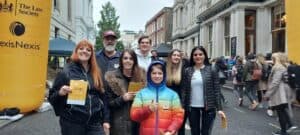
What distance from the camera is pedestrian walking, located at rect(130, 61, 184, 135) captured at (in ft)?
14.0

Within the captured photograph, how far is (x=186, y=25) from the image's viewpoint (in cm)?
5309

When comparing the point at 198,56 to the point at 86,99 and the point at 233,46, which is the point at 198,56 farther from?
the point at 233,46

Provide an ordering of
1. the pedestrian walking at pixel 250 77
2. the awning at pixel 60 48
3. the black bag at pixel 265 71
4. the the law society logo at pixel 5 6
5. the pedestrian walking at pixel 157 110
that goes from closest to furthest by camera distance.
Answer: the pedestrian walking at pixel 157 110, the the law society logo at pixel 5 6, the black bag at pixel 265 71, the pedestrian walking at pixel 250 77, the awning at pixel 60 48

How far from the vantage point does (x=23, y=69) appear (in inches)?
358

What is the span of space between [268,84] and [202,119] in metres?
4.10

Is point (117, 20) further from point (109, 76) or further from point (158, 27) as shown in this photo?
point (109, 76)

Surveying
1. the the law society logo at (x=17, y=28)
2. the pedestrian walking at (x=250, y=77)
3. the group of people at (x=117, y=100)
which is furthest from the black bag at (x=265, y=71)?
the group of people at (x=117, y=100)

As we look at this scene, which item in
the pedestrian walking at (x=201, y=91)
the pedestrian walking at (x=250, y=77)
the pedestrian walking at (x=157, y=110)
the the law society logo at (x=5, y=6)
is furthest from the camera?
the pedestrian walking at (x=250, y=77)

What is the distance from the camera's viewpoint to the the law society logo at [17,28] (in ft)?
28.8

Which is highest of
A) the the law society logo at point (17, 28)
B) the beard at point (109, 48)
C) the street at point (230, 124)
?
the the law society logo at point (17, 28)

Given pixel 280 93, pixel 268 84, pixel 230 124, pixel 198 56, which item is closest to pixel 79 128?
pixel 198 56

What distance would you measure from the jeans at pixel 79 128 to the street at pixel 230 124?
4.97m

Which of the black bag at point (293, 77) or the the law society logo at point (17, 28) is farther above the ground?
the the law society logo at point (17, 28)

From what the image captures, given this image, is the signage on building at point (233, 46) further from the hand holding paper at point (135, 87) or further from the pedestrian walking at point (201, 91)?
the hand holding paper at point (135, 87)
